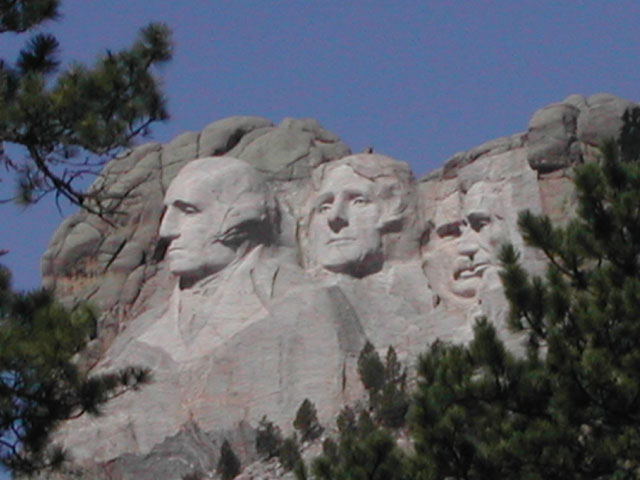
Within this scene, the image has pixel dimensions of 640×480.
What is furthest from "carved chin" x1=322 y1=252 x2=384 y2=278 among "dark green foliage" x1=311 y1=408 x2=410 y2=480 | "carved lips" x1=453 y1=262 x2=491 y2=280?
"dark green foliage" x1=311 y1=408 x2=410 y2=480

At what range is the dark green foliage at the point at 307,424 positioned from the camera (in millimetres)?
23047

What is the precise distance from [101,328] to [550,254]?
23.0 feet

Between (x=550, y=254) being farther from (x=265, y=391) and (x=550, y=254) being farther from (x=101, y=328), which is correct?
(x=101, y=328)

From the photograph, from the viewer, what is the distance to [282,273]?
80.0ft

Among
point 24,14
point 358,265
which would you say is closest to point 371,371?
point 358,265

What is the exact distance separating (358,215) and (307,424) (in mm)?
2088

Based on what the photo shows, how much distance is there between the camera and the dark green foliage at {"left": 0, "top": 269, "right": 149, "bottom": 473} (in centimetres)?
1650

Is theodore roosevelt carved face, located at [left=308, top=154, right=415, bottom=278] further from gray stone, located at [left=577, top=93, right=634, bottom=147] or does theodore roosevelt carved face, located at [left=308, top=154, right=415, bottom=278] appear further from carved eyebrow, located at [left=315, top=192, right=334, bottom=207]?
gray stone, located at [left=577, top=93, right=634, bottom=147]

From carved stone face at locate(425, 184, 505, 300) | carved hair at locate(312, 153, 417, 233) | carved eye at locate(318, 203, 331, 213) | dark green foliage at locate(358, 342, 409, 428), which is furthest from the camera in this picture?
carved eye at locate(318, 203, 331, 213)

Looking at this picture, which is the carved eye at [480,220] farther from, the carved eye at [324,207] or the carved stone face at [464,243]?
the carved eye at [324,207]

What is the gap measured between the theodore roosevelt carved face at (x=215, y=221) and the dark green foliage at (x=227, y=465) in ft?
6.11

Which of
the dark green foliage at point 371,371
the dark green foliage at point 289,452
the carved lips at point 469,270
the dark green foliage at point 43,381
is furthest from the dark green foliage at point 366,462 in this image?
the carved lips at point 469,270

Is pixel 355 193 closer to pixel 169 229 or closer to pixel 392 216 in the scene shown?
pixel 392 216

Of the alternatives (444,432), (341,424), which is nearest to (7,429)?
(444,432)
